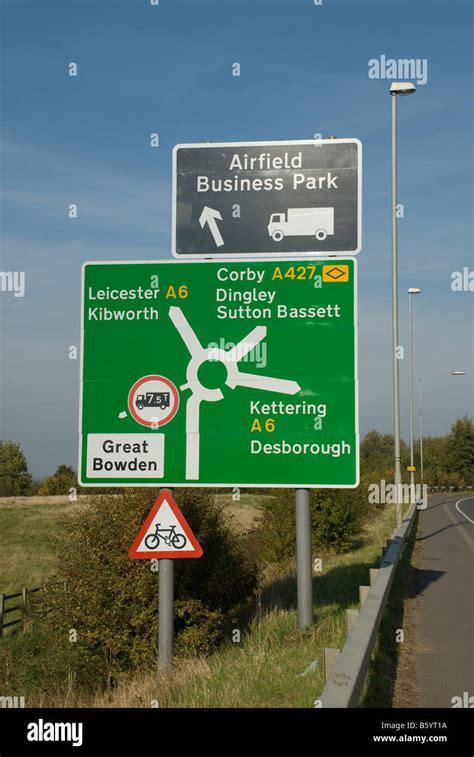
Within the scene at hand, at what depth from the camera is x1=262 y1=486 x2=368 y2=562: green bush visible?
25.9 metres

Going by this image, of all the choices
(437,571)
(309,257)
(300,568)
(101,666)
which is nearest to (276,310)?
(309,257)

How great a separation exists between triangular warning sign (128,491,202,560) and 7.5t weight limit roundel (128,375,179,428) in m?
1.01

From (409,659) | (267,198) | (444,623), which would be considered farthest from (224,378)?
(444,623)

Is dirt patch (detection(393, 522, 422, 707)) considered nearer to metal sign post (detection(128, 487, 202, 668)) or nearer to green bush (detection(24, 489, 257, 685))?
metal sign post (detection(128, 487, 202, 668))

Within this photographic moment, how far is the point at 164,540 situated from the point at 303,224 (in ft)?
12.0

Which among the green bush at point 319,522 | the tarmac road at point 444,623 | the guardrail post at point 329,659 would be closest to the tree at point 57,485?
the green bush at point 319,522

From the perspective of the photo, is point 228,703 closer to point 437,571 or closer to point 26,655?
point 437,571

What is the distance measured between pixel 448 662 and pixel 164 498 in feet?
10.9

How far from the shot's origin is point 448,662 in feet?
28.9

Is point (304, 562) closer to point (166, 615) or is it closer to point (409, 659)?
point (409, 659)

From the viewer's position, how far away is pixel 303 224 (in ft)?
30.8

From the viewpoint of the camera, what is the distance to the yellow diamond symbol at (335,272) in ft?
30.4

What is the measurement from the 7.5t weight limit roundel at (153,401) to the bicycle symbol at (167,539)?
1131 mm

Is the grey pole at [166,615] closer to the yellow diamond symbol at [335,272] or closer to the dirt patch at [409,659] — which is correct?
the dirt patch at [409,659]
